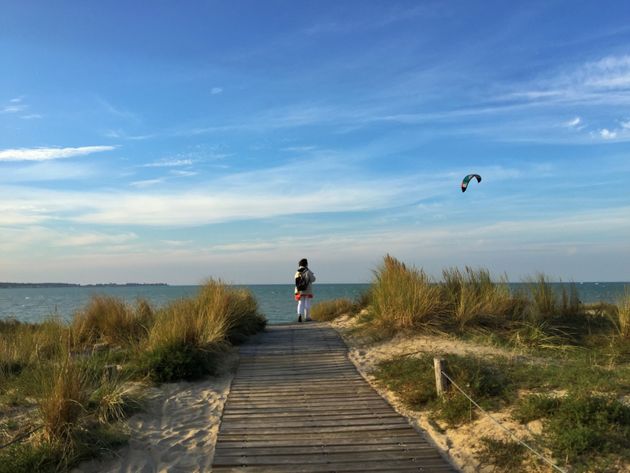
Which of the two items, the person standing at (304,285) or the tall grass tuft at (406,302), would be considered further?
the person standing at (304,285)

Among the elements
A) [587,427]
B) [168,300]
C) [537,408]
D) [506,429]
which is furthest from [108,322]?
[587,427]

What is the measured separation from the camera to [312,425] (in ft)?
17.8

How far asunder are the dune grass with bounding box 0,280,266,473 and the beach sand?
2.58 metres

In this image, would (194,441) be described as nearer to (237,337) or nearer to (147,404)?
(147,404)

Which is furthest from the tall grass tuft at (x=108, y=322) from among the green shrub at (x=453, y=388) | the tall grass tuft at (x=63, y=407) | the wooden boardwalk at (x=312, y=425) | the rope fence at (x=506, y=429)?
the rope fence at (x=506, y=429)

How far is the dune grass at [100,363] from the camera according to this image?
14.9 ft

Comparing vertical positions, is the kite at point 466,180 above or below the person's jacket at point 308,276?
above

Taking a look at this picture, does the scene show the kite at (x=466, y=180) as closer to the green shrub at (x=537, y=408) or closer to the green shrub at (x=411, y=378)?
the green shrub at (x=411, y=378)

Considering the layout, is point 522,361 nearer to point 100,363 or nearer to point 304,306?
point 100,363

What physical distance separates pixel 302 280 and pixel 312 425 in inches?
307

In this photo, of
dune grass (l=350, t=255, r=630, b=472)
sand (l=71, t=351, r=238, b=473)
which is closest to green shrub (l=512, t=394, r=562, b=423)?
dune grass (l=350, t=255, r=630, b=472)

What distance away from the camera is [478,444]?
15.5 feet

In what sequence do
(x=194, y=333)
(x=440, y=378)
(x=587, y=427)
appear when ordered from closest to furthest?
1. (x=587, y=427)
2. (x=440, y=378)
3. (x=194, y=333)

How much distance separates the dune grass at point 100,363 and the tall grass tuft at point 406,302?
3.08m
